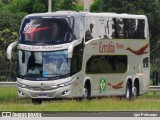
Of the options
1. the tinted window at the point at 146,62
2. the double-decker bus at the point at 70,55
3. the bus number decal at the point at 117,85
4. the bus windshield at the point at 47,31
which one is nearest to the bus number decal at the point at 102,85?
the double-decker bus at the point at 70,55

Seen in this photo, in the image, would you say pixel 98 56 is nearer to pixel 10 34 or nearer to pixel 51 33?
pixel 51 33

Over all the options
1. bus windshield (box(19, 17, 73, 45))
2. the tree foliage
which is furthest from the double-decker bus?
the tree foliage

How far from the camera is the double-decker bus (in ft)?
87.7

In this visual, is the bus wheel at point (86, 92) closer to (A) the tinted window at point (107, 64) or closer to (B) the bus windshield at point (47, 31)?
(A) the tinted window at point (107, 64)

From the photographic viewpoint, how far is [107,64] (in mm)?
29453

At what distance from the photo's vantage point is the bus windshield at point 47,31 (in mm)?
26734

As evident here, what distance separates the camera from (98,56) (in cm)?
2881

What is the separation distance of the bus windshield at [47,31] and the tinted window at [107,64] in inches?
84.2

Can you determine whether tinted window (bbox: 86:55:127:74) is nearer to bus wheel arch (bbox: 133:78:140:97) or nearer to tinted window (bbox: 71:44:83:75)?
tinted window (bbox: 71:44:83:75)

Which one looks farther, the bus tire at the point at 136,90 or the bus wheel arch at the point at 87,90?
the bus tire at the point at 136,90

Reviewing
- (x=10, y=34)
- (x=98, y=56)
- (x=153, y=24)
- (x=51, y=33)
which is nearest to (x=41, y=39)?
(x=51, y=33)

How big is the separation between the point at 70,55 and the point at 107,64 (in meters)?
3.41

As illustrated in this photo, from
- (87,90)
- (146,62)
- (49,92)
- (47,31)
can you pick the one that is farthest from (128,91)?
(47,31)

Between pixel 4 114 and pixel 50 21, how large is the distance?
55.0 feet
